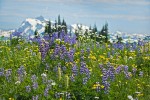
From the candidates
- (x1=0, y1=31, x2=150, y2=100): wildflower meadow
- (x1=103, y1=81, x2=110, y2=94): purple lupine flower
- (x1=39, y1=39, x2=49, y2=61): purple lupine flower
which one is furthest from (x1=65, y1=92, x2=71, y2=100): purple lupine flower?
(x1=39, y1=39, x2=49, y2=61): purple lupine flower

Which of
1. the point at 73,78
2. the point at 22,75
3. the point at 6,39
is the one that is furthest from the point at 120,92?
the point at 6,39

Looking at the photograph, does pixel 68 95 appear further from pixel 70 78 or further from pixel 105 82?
pixel 105 82

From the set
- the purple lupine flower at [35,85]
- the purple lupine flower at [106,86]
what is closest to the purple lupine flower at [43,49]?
the purple lupine flower at [35,85]

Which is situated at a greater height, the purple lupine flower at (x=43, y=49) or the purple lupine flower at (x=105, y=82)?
the purple lupine flower at (x=43, y=49)

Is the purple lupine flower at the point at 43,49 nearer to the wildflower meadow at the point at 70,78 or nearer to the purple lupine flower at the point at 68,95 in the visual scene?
the wildflower meadow at the point at 70,78

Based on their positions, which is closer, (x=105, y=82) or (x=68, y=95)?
(x=68, y=95)

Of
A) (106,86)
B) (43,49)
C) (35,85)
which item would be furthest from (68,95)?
(43,49)

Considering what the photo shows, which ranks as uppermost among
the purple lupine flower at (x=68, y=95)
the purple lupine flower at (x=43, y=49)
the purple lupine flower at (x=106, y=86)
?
the purple lupine flower at (x=43, y=49)

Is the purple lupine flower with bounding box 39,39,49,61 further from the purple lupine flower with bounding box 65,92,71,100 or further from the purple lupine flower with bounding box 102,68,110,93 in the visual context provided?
the purple lupine flower with bounding box 65,92,71,100

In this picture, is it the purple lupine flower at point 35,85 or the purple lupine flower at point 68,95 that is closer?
the purple lupine flower at point 68,95

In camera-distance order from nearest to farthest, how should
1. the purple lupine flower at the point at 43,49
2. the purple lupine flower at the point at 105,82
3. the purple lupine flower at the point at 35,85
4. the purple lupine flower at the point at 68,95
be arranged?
1. the purple lupine flower at the point at 68,95
2. the purple lupine flower at the point at 35,85
3. the purple lupine flower at the point at 105,82
4. the purple lupine flower at the point at 43,49

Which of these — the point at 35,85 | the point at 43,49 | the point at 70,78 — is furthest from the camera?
the point at 43,49

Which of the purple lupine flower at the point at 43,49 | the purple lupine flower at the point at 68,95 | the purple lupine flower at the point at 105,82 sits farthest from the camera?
the purple lupine flower at the point at 43,49

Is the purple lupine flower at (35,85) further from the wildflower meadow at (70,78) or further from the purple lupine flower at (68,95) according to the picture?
the purple lupine flower at (68,95)
